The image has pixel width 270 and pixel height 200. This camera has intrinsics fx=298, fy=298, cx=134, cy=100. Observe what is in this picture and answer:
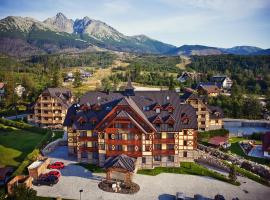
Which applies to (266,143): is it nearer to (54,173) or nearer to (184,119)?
(184,119)

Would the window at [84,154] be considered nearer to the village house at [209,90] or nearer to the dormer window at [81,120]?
the dormer window at [81,120]

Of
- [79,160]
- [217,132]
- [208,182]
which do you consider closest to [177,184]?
[208,182]

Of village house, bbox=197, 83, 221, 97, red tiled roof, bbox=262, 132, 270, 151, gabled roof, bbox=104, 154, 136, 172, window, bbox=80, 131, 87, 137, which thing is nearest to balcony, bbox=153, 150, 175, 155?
gabled roof, bbox=104, 154, 136, 172

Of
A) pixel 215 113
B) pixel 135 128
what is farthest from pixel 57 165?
pixel 215 113

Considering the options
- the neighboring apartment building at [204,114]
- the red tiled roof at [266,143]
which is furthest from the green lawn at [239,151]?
the neighboring apartment building at [204,114]

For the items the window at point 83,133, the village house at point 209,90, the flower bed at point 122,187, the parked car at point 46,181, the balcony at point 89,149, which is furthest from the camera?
the village house at point 209,90

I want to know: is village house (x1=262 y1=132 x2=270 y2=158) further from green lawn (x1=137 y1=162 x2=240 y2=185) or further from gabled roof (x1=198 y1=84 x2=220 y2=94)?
gabled roof (x1=198 y1=84 x2=220 y2=94)
